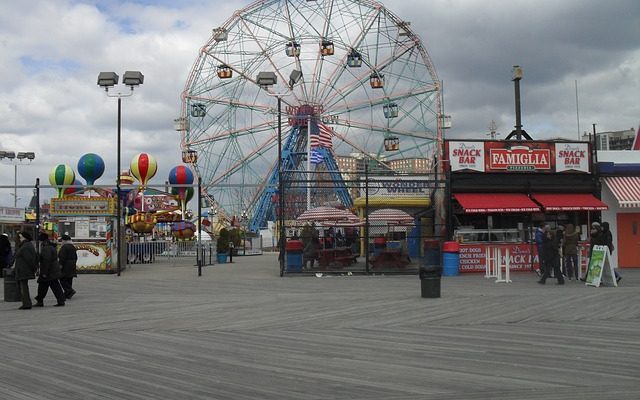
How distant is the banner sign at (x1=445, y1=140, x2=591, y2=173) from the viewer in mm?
22828

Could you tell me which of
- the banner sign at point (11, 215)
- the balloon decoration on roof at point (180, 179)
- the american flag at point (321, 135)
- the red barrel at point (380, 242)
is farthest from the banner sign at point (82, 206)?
the american flag at point (321, 135)

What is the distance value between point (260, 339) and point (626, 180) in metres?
18.7

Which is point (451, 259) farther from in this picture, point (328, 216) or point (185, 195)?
point (185, 195)

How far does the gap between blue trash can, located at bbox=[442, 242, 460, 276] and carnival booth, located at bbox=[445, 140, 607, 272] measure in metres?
1.38

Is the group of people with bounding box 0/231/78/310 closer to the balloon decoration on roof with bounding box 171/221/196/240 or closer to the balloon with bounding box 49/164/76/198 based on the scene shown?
the balloon with bounding box 49/164/76/198

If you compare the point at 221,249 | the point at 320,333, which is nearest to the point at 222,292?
the point at 320,333

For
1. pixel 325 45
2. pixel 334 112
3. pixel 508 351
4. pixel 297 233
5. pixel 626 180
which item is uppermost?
pixel 325 45

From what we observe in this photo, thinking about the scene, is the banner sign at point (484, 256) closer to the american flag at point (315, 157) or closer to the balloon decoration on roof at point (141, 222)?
the balloon decoration on roof at point (141, 222)

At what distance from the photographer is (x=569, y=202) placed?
891 inches

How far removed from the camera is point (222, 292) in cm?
1603

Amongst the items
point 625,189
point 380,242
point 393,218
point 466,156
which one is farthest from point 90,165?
point 625,189

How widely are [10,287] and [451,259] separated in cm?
1249

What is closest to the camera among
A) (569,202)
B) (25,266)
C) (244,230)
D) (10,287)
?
(25,266)

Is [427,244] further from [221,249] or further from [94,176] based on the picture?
[94,176]
